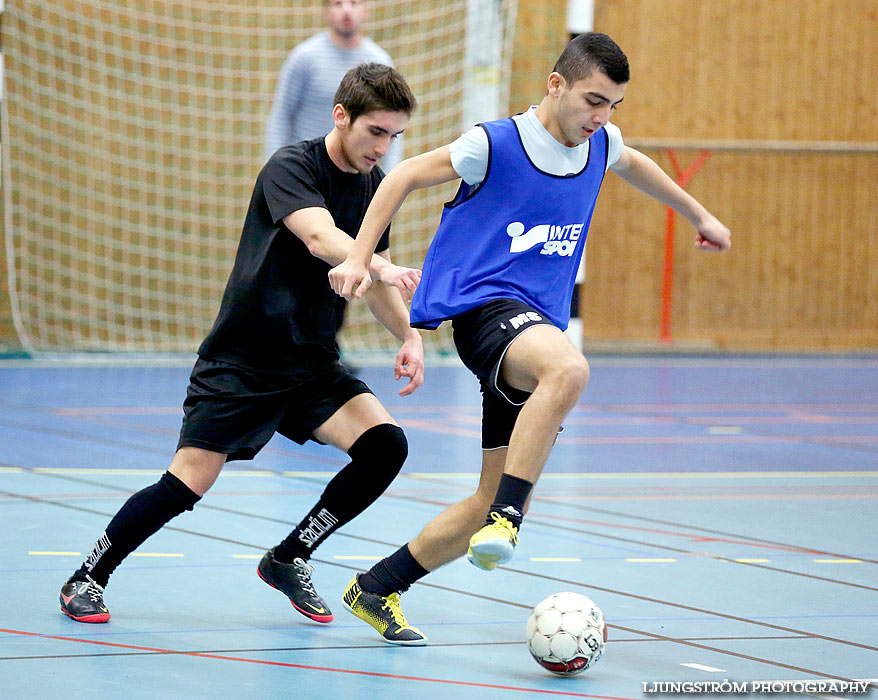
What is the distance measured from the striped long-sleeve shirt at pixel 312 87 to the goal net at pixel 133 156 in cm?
305

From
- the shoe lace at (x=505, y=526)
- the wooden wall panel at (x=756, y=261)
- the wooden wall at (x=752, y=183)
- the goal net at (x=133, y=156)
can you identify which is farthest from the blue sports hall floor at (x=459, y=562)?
the wooden wall at (x=752, y=183)

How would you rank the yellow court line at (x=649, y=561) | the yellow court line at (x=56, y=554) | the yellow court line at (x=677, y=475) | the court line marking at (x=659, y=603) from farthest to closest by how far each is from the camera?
the yellow court line at (x=677, y=475), the yellow court line at (x=649, y=561), the yellow court line at (x=56, y=554), the court line marking at (x=659, y=603)

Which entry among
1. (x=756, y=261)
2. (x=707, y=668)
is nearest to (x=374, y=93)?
(x=707, y=668)

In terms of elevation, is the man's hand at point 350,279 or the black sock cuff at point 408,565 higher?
the man's hand at point 350,279

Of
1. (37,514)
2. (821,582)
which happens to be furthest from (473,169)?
(37,514)

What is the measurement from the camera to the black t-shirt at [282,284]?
153 inches

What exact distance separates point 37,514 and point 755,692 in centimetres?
308

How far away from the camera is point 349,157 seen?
3.96 m

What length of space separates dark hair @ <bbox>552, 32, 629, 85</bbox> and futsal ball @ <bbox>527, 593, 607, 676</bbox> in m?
1.37

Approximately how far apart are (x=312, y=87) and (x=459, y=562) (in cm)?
447

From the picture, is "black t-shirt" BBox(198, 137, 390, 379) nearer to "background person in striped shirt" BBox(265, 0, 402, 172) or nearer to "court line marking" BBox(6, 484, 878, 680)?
"court line marking" BBox(6, 484, 878, 680)

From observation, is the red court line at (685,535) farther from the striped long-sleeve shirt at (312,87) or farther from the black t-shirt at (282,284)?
the striped long-sleeve shirt at (312,87)

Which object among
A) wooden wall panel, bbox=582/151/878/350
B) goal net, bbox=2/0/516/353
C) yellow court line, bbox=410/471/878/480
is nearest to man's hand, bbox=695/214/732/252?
yellow court line, bbox=410/471/878/480

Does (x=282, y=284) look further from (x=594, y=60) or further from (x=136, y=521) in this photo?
Answer: (x=594, y=60)
